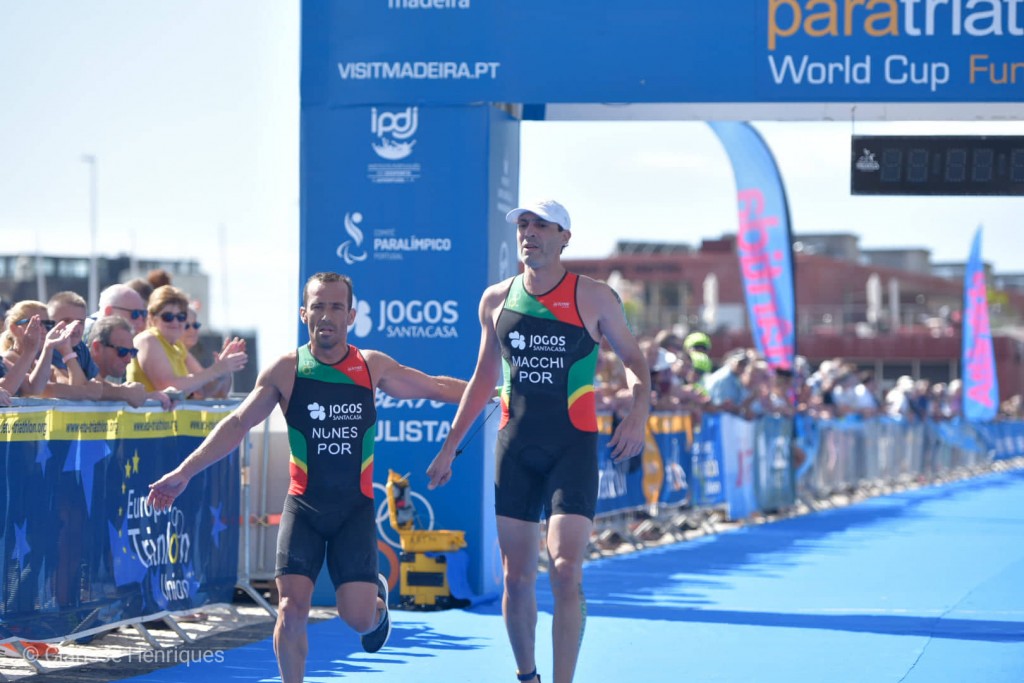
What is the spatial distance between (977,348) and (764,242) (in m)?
13.1

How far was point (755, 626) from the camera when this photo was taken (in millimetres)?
10172

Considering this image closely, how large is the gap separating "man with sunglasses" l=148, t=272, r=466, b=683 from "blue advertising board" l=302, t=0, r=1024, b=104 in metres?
4.58

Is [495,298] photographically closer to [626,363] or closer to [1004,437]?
[626,363]

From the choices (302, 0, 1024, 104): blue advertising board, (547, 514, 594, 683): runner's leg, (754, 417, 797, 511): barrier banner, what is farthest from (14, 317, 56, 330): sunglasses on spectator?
(754, 417, 797, 511): barrier banner

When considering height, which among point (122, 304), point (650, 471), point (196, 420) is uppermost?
point (122, 304)

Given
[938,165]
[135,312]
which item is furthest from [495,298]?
[938,165]

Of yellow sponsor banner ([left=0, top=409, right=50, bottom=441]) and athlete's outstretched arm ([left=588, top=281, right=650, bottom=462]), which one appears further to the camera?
yellow sponsor banner ([left=0, top=409, right=50, bottom=441])

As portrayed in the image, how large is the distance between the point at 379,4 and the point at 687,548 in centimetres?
725

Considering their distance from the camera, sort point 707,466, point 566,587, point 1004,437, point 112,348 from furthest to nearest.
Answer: point 1004,437
point 707,466
point 112,348
point 566,587

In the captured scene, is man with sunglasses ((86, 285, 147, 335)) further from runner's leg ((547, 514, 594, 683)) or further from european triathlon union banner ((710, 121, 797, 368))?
european triathlon union banner ((710, 121, 797, 368))

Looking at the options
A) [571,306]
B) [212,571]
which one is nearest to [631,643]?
[212,571]

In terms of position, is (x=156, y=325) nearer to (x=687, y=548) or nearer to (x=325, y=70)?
(x=325, y=70)

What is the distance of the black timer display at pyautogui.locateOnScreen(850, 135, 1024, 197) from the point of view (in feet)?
35.1

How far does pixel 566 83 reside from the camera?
10703 millimetres
